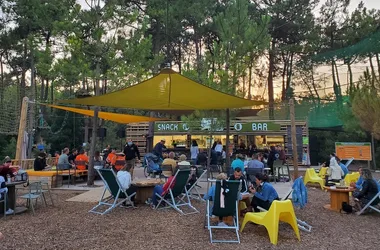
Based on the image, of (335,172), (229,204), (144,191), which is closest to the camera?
(229,204)

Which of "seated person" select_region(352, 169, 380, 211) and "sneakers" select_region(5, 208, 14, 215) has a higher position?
"seated person" select_region(352, 169, 380, 211)

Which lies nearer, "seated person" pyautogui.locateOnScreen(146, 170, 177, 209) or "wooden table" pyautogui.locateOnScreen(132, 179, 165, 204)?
"seated person" pyautogui.locateOnScreen(146, 170, 177, 209)

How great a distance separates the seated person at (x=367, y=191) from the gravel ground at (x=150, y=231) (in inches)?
10.2

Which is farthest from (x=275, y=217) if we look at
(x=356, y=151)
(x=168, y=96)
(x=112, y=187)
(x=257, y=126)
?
(x=257, y=126)

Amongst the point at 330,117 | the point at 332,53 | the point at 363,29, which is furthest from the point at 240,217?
the point at 363,29

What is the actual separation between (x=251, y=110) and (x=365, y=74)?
20.1 feet

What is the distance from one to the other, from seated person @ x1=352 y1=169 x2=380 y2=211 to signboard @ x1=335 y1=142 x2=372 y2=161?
789 centimetres

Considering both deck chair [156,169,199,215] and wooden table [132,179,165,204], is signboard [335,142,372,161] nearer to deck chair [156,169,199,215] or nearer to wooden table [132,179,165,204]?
deck chair [156,169,199,215]

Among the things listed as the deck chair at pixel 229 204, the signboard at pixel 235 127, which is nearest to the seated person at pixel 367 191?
the deck chair at pixel 229 204

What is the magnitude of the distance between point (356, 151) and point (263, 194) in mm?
9976

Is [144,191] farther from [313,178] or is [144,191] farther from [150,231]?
[313,178]

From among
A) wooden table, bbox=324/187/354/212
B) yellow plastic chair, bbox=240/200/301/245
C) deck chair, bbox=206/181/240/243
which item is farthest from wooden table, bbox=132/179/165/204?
wooden table, bbox=324/187/354/212

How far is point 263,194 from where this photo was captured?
4844 millimetres

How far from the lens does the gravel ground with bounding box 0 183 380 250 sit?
396 cm
